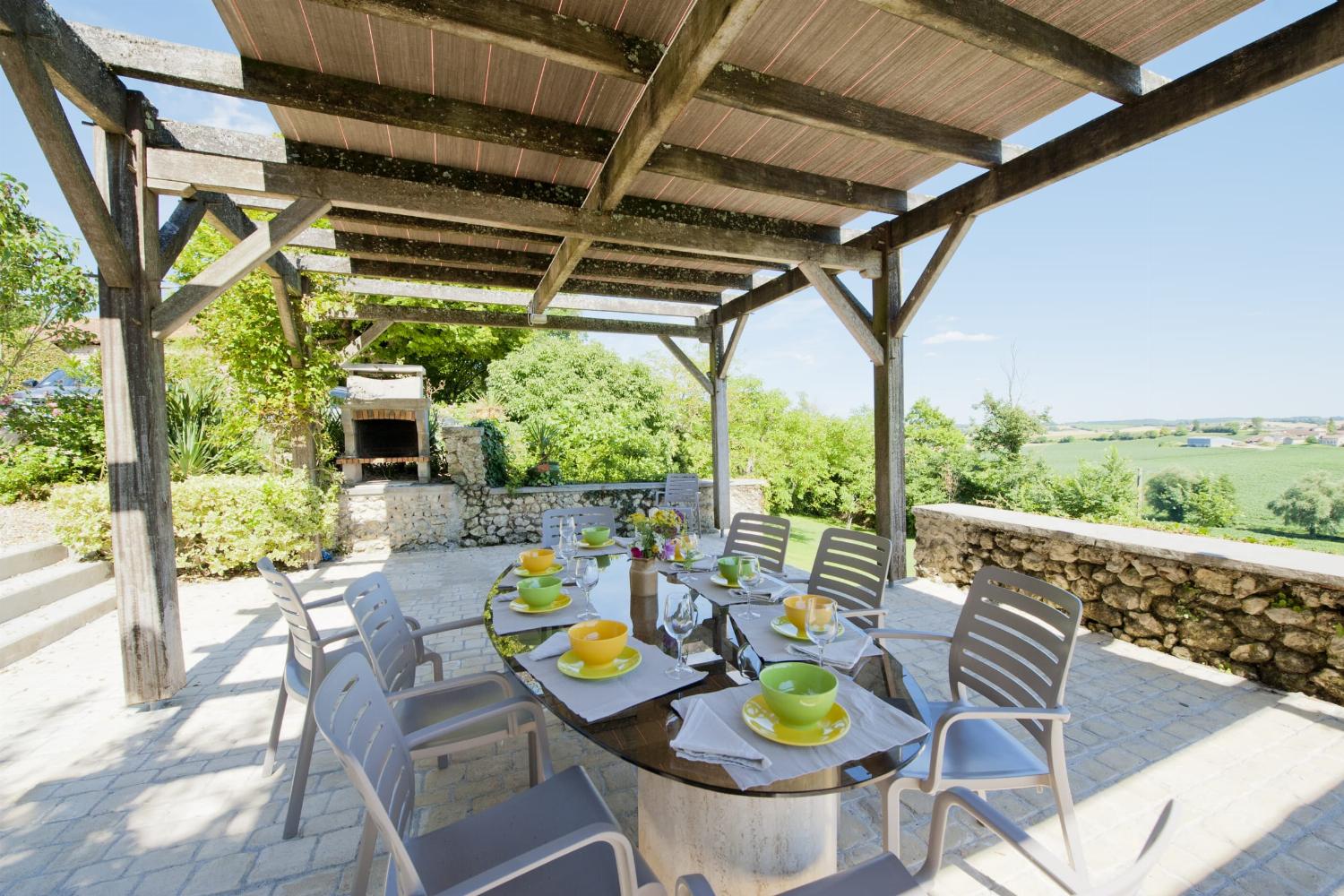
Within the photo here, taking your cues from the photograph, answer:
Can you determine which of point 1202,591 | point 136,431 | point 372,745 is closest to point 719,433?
point 1202,591

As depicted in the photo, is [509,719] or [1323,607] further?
[1323,607]

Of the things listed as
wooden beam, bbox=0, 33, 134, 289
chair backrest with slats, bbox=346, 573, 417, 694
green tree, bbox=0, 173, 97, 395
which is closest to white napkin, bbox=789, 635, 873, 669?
chair backrest with slats, bbox=346, 573, 417, 694

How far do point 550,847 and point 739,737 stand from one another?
432mm

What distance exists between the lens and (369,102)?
8.31 ft

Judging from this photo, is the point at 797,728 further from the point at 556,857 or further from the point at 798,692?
the point at 556,857

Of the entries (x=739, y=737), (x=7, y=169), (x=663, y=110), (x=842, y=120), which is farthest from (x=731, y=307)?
(x=7, y=169)

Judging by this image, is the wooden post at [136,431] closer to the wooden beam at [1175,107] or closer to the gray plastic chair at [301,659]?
the gray plastic chair at [301,659]

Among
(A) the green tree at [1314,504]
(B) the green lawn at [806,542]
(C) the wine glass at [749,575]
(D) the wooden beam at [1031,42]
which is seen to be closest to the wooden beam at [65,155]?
(D) the wooden beam at [1031,42]

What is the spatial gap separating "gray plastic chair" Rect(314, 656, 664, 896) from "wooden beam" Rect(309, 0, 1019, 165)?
7.11ft

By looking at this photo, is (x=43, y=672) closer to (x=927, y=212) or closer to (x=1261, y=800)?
(x=1261, y=800)

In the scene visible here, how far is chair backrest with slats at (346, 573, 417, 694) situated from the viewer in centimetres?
176

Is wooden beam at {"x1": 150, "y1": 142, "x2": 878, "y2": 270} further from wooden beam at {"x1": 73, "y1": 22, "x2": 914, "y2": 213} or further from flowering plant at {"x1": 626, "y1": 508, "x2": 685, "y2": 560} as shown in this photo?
flowering plant at {"x1": 626, "y1": 508, "x2": 685, "y2": 560}

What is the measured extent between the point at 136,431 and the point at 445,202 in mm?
2038

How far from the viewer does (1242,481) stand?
7566 millimetres
